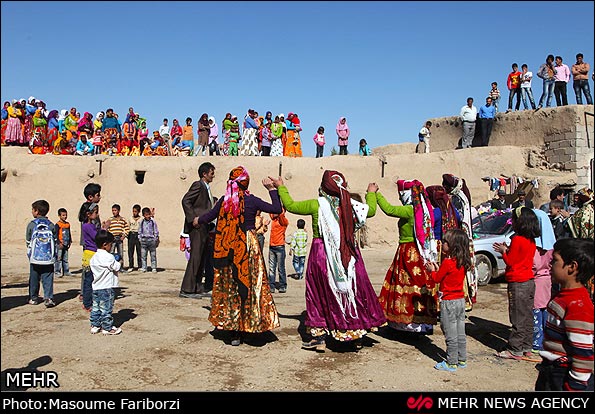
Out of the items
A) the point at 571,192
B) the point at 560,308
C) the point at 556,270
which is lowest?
the point at 560,308

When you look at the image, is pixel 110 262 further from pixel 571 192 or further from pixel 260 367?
pixel 571 192

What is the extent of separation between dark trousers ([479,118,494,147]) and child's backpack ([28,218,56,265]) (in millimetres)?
13249

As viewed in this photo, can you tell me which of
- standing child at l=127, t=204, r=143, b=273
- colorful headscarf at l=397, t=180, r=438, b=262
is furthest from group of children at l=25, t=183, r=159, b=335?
colorful headscarf at l=397, t=180, r=438, b=262

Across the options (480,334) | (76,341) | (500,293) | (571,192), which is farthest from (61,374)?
(571,192)

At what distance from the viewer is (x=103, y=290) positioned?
19.9ft

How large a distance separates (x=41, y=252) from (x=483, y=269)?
7769mm

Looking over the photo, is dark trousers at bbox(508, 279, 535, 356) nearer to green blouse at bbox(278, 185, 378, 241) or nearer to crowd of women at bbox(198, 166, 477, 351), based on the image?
crowd of women at bbox(198, 166, 477, 351)

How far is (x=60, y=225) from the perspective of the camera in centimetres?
949

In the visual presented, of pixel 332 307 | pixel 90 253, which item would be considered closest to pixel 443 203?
pixel 332 307

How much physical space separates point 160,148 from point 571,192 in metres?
12.8

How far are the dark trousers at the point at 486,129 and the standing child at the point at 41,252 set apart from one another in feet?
43.3

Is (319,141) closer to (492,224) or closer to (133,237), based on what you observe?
(492,224)

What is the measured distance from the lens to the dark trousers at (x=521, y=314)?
18.0 ft

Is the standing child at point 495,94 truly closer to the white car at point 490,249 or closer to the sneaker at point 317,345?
the white car at point 490,249
